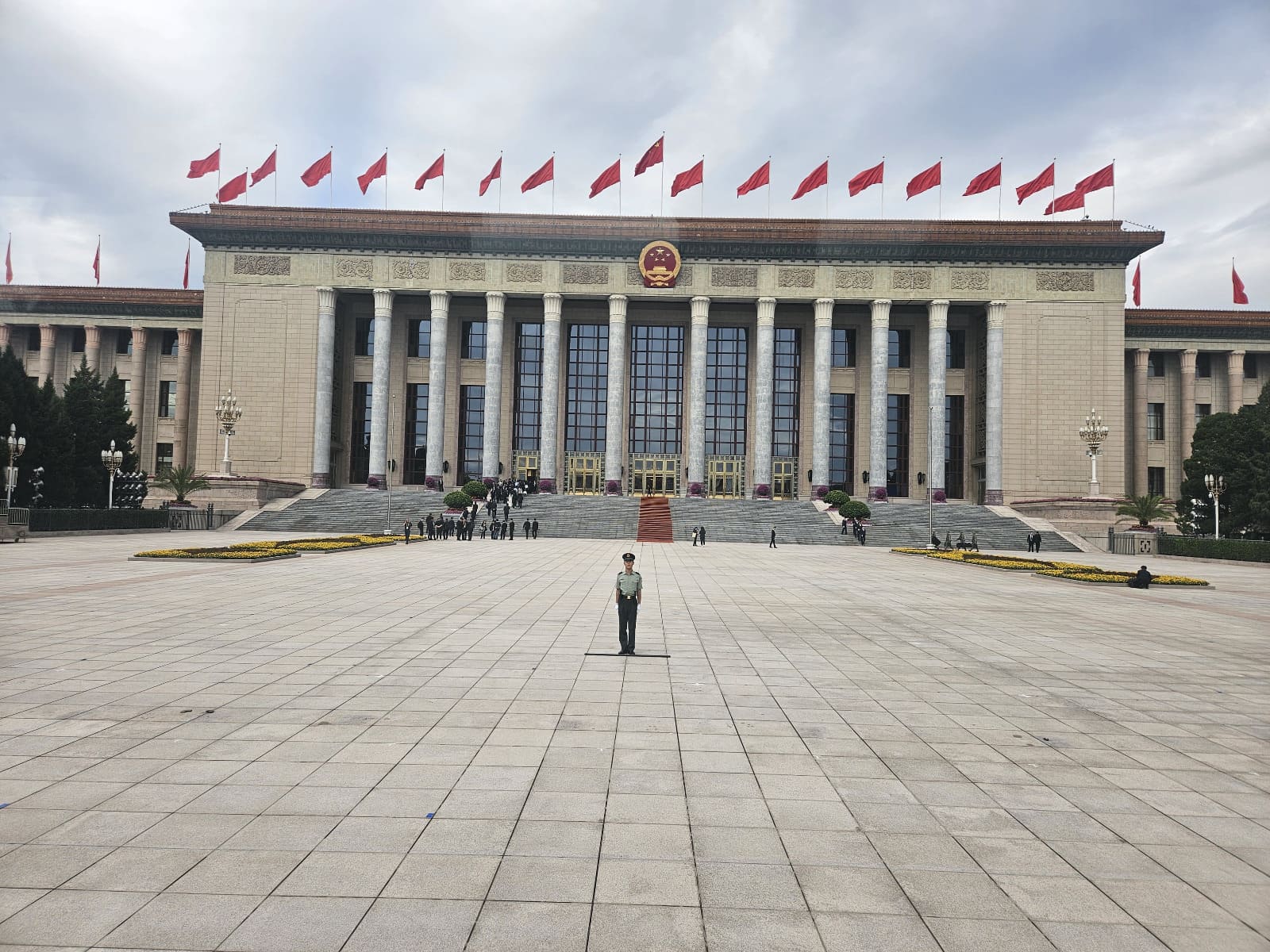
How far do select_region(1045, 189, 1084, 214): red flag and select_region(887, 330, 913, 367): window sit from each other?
12872 millimetres

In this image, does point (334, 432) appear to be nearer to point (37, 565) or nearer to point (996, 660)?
point (37, 565)

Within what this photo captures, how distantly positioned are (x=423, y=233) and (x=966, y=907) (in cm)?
5696

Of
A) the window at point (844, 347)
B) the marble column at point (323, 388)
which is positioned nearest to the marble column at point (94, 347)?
the marble column at point (323, 388)

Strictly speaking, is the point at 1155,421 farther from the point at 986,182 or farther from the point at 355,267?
the point at 355,267

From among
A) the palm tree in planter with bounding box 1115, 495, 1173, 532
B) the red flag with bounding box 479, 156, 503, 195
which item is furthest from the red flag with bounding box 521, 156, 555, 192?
the palm tree in planter with bounding box 1115, 495, 1173, 532

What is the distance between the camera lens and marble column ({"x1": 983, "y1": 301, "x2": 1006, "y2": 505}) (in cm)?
5375

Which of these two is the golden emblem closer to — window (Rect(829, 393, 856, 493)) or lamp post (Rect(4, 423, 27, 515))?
window (Rect(829, 393, 856, 493))

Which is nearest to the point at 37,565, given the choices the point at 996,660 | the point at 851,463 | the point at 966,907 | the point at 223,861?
the point at 223,861

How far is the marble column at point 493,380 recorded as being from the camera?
5569 centimetres

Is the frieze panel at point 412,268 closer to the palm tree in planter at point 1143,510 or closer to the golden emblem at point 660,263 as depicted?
the golden emblem at point 660,263

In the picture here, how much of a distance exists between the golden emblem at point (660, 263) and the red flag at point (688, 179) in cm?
567

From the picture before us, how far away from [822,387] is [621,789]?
172 ft

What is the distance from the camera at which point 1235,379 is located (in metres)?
58.3

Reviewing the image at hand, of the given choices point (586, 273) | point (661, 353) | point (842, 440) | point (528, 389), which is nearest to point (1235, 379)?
point (842, 440)
